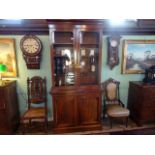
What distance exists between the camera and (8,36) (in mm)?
2844

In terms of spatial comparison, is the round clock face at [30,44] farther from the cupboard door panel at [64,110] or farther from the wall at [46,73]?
the cupboard door panel at [64,110]

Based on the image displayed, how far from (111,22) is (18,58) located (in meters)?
2.14

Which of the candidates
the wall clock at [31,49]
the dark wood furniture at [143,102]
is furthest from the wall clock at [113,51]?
the wall clock at [31,49]

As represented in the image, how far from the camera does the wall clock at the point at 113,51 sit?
3.03 m

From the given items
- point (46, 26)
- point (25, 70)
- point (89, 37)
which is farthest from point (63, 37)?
point (25, 70)

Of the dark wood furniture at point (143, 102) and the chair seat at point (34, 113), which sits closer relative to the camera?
the chair seat at point (34, 113)

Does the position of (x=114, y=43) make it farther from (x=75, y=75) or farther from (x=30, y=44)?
(x=30, y=44)

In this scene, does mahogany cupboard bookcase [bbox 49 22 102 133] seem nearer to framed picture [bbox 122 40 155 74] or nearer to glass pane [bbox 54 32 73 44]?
glass pane [bbox 54 32 73 44]

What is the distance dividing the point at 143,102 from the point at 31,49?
8.57 ft

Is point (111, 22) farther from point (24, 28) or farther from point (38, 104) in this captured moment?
point (38, 104)

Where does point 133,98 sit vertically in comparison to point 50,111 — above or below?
above
